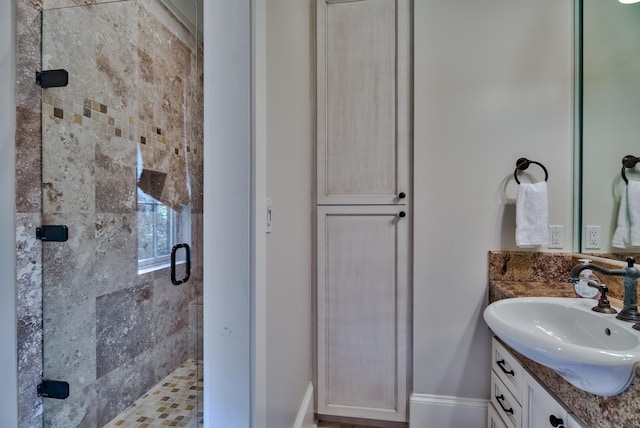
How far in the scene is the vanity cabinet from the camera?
903 mm

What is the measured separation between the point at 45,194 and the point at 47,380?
2.76ft

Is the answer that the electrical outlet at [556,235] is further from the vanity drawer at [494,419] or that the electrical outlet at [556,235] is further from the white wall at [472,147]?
the vanity drawer at [494,419]

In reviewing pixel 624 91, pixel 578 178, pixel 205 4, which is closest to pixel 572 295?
pixel 578 178

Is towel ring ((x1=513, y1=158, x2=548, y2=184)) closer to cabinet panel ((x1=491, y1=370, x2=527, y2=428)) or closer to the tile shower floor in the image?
cabinet panel ((x1=491, y1=370, x2=527, y2=428))

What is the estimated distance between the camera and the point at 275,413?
1.06m

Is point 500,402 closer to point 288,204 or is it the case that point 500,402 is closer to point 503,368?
point 503,368

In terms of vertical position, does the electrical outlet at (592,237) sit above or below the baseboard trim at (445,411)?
above

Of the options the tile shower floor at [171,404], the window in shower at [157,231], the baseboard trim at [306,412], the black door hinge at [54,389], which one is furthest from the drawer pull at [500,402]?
the black door hinge at [54,389]

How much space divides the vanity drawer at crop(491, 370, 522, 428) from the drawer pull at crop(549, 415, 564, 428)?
26 cm

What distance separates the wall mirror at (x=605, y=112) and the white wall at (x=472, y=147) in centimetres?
6

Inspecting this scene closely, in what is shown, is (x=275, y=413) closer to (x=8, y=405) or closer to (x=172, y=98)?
(x=8, y=405)

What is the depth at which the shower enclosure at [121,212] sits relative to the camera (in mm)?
1393

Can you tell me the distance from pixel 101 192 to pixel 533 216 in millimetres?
2232

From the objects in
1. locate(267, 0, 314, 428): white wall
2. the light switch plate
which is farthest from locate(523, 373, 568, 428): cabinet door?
the light switch plate
